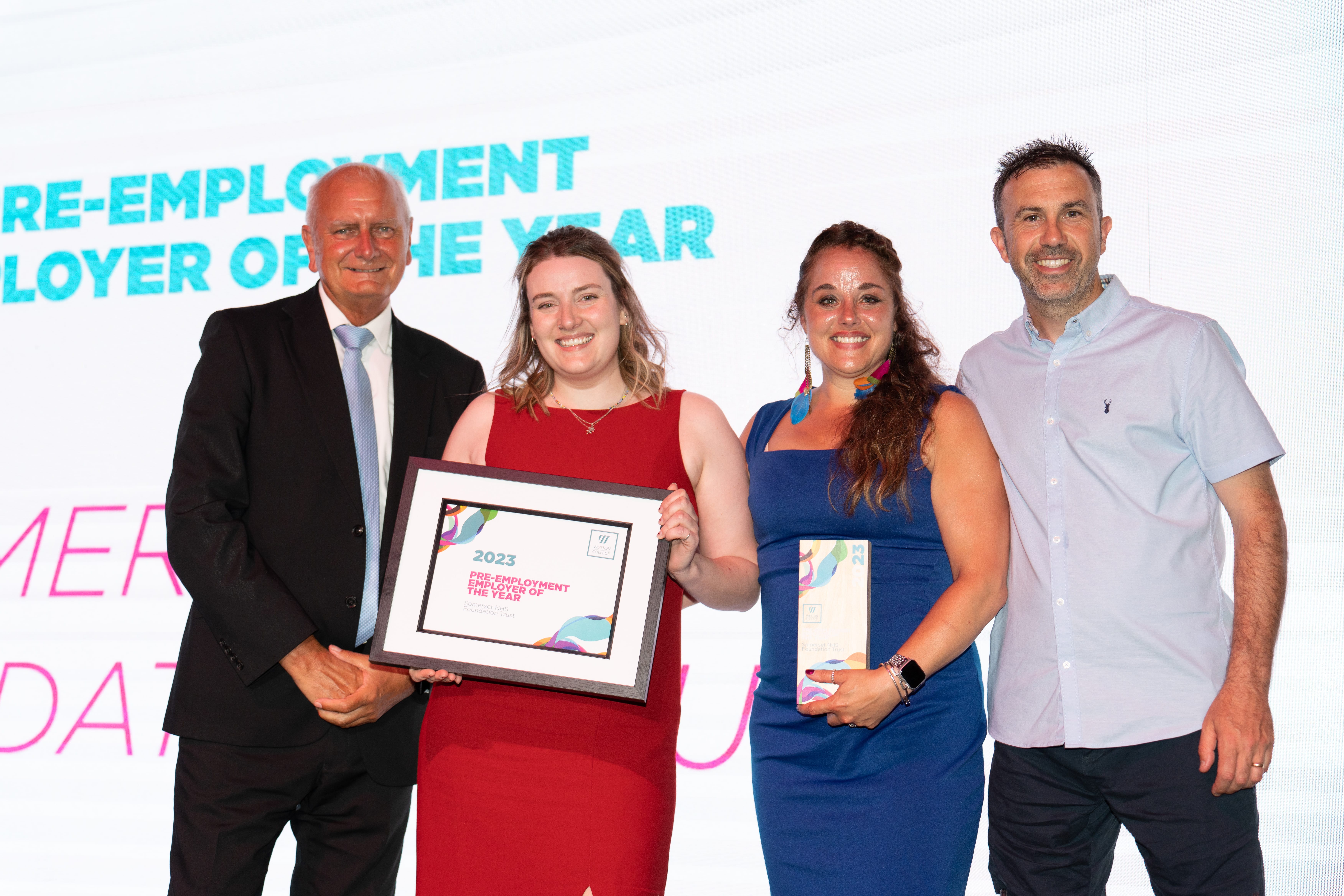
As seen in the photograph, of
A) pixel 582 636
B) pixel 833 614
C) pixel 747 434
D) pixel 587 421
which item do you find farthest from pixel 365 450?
pixel 833 614

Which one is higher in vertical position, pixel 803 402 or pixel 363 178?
pixel 363 178

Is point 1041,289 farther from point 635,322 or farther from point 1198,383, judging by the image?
point 635,322

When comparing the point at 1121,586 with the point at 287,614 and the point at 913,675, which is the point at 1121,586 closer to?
the point at 913,675

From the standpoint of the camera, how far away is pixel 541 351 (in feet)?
6.79

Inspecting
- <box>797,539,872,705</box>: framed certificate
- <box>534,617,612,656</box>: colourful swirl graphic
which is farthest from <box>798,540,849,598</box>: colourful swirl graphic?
<box>534,617,612,656</box>: colourful swirl graphic

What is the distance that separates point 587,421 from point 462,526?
0.32 meters

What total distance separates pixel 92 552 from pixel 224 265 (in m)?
1.02

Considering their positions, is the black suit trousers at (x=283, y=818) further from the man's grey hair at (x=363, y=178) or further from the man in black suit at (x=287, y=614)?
the man's grey hair at (x=363, y=178)

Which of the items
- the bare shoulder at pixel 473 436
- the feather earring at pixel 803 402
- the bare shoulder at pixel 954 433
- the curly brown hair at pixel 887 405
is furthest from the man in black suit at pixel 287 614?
the bare shoulder at pixel 954 433

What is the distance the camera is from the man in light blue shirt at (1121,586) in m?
1.82

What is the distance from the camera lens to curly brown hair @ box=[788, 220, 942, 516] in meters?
1.91

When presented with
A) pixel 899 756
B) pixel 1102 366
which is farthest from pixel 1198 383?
pixel 899 756

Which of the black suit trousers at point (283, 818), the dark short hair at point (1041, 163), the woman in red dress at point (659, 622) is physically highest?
the dark short hair at point (1041, 163)

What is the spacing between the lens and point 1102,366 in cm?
197
